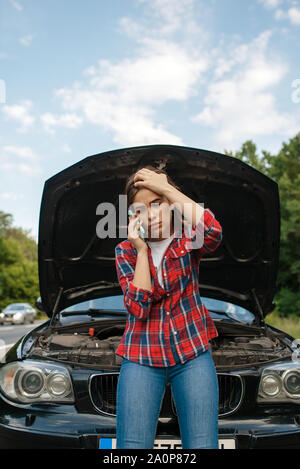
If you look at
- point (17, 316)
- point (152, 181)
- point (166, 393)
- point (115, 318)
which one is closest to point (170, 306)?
point (152, 181)

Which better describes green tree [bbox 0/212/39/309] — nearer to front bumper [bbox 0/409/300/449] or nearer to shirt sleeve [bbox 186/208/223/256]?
front bumper [bbox 0/409/300/449]

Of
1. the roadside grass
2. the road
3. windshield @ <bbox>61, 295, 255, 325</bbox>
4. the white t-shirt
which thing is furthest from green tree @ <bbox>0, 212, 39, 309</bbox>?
the white t-shirt

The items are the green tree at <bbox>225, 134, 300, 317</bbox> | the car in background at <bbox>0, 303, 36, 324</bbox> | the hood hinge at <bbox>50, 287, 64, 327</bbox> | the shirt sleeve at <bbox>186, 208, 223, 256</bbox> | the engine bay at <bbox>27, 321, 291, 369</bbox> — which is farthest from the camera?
the green tree at <bbox>225, 134, 300, 317</bbox>

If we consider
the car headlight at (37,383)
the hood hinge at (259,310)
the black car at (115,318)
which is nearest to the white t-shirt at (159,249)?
the black car at (115,318)

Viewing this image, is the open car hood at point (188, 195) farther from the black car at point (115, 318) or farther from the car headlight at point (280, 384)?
the car headlight at point (280, 384)

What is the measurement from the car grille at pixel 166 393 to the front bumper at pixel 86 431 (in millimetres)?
84

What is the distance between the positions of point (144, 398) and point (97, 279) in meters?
2.23

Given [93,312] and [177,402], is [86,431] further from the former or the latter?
[93,312]

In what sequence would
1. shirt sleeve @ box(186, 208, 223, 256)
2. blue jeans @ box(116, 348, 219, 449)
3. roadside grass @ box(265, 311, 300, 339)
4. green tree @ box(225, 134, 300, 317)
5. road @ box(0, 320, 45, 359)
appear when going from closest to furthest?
blue jeans @ box(116, 348, 219, 449)
shirt sleeve @ box(186, 208, 223, 256)
road @ box(0, 320, 45, 359)
roadside grass @ box(265, 311, 300, 339)
green tree @ box(225, 134, 300, 317)

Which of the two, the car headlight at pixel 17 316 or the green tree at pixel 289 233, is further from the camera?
the green tree at pixel 289 233

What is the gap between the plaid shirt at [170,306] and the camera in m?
1.56

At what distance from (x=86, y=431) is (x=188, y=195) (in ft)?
6.51

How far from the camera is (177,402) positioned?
1.56 metres

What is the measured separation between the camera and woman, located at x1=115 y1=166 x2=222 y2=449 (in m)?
1.49
